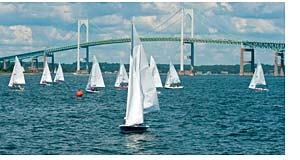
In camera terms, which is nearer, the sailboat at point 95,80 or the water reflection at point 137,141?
the water reflection at point 137,141

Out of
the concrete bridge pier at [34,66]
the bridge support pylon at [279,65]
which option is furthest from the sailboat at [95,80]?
the concrete bridge pier at [34,66]

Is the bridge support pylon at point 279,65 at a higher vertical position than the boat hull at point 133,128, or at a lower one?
higher

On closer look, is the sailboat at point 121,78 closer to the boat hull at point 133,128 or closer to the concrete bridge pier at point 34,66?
the boat hull at point 133,128

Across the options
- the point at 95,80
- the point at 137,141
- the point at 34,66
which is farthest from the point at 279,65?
the point at 137,141

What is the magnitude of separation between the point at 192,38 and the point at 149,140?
9443 cm

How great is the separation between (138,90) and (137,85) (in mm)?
215

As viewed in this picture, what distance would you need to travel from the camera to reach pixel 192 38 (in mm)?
122188

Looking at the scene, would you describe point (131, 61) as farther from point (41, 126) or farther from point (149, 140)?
point (41, 126)

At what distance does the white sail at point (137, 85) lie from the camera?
2927cm

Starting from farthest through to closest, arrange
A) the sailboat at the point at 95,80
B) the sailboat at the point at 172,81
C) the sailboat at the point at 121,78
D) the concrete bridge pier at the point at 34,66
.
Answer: the concrete bridge pier at the point at 34,66, the sailboat at the point at 121,78, the sailboat at the point at 172,81, the sailboat at the point at 95,80

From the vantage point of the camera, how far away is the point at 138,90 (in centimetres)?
2945

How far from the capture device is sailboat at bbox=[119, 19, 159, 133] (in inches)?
1153

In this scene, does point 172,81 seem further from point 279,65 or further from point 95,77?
point 279,65

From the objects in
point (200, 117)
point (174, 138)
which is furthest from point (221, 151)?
point (200, 117)
